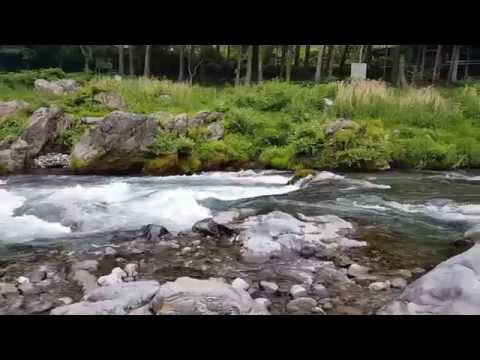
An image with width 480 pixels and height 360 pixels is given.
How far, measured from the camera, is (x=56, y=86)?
14570 millimetres

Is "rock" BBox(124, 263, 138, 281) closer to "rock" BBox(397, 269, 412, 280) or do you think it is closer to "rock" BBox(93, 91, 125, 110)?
"rock" BBox(397, 269, 412, 280)

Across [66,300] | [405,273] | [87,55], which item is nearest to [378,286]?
[405,273]

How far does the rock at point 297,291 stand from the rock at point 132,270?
4.14 feet

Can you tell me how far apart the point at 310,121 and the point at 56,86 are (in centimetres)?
830

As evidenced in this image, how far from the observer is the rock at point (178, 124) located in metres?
9.56

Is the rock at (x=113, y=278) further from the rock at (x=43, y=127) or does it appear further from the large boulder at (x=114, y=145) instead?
the rock at (x=43, y=127)

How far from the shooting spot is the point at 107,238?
189 inches

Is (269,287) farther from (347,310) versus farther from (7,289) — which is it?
(7,289)

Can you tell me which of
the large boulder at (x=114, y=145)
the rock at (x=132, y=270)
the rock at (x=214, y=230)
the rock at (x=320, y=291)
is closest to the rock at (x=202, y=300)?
the rock at (x=320, y=291)
